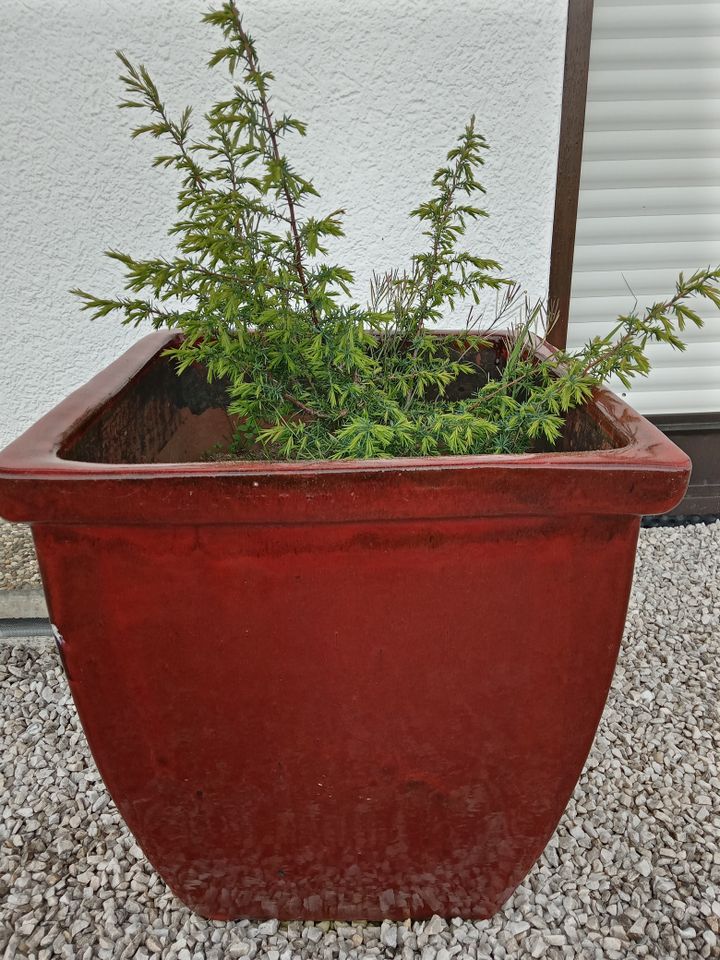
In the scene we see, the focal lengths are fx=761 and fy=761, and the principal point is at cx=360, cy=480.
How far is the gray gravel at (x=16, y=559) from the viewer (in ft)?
6.56

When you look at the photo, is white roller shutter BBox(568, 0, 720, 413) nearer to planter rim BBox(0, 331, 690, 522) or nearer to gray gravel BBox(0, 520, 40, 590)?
planter rim BBox(0, 331, 690, 522)

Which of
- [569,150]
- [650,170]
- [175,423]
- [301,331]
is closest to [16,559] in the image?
[175,423]

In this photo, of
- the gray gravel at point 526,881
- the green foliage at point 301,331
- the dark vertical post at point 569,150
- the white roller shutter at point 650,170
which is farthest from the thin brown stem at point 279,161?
the white roller shutter at point 650,170

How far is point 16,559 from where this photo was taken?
2.13m

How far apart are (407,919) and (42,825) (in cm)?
72

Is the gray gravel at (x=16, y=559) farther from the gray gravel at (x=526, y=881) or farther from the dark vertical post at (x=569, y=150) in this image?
the dark vertical post at (x=569, y=150)

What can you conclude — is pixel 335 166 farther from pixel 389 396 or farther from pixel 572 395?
Answer: pixel 572 395

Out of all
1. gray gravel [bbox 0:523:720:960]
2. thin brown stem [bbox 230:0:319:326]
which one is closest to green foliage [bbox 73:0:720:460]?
thin brown stem [bbox 230:0:319:326]

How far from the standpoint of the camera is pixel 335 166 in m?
2.17

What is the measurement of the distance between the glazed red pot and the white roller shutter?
5.13 feet

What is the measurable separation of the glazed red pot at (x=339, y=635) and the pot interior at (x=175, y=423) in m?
0.01

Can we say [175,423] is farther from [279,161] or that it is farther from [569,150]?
[569,150]

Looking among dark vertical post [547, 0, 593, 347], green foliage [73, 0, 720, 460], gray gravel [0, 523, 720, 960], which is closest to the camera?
green foliage [73, 0, 720, 460]

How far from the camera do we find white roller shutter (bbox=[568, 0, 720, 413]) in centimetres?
228
